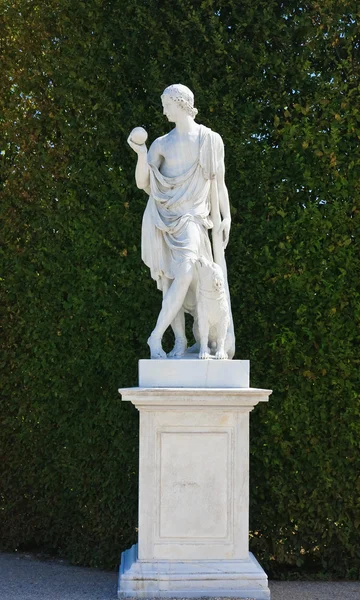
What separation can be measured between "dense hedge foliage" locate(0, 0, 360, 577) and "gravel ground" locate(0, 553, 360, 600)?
0.20 meters

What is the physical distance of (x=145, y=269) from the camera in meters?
6.46

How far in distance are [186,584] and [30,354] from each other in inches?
95.5

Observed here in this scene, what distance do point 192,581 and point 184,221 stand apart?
2.15m

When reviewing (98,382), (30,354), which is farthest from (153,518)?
(30,354)

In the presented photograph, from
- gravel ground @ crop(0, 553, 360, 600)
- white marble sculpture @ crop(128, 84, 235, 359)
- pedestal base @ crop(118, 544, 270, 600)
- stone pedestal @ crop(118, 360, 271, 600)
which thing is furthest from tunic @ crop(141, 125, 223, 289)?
gravel ground @ crop(0, 553, 360, 600)

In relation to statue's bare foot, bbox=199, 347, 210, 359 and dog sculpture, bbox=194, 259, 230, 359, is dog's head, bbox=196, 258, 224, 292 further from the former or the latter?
statue's bare foot, bbox=199, 347, 210, 359

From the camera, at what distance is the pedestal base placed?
16.4ft

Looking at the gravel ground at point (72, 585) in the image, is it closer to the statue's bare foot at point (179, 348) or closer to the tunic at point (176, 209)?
the statue's bare foot at point (179, 348)

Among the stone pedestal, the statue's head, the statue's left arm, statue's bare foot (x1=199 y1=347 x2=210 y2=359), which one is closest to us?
the stone pedestal

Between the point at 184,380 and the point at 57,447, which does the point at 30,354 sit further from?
the point at 184,380

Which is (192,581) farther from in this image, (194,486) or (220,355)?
(220,355)

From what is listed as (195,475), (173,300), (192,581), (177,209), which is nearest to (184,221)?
(177,209)

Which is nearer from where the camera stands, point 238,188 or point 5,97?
point 238,188

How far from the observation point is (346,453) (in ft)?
20.6
